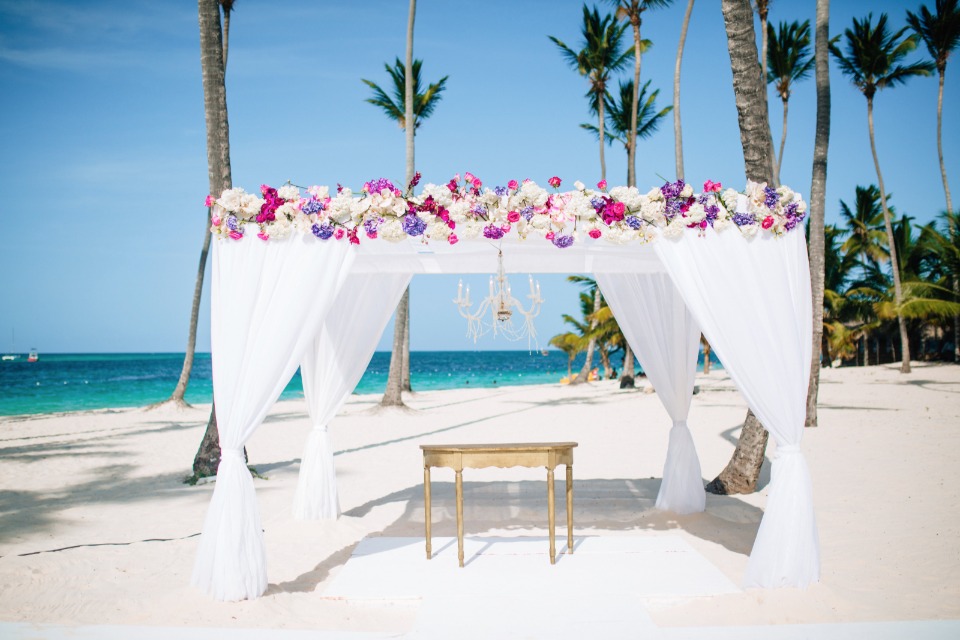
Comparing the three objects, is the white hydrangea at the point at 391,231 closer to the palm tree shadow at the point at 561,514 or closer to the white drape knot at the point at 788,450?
the palm tree shadow at the point at 561,514

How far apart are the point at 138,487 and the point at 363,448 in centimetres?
351

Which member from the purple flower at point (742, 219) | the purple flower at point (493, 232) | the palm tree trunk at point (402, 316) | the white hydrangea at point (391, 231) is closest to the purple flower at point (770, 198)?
the purple flower at point (742, 219)

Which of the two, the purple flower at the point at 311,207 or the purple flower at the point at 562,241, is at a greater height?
the purple flower at the point at 311,207

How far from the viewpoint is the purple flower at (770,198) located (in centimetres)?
426

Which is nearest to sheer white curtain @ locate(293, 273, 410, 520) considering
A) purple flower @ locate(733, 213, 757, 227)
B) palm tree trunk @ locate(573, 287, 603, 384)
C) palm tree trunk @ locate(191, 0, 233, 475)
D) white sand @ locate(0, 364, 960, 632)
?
white sand @ locate(0, 364, 960, 632)

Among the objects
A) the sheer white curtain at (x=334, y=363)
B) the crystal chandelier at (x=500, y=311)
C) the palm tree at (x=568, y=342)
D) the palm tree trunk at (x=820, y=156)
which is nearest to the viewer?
the crystal chandelier at (x=500, y=311)

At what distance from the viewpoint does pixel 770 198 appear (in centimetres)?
427

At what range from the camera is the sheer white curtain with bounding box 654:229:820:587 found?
4.27m

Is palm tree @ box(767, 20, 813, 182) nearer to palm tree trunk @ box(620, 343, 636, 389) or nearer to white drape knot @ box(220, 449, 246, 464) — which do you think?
palm tree trunk @ box(620, 343, 636, 389)

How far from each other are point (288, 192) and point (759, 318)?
320cm

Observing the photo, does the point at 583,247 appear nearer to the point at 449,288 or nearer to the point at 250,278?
the point at 449,288

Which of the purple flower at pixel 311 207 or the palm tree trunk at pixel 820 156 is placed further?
the palm tree trunk at pixel 820 156

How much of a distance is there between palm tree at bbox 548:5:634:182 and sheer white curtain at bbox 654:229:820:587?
1984 centimetres

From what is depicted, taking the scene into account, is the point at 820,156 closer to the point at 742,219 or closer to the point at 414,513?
the point at 742,219
